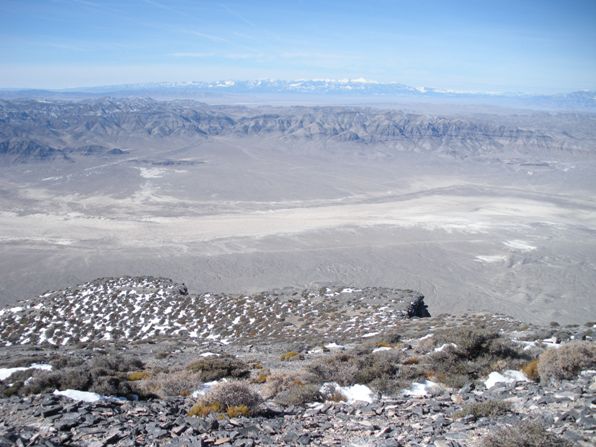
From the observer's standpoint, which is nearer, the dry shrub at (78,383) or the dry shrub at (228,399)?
the dry shrub at (228,399)

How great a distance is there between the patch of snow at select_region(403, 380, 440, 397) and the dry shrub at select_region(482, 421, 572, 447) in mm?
3182

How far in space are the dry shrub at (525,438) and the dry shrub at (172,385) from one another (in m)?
6.08

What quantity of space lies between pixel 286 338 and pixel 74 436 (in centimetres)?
1322

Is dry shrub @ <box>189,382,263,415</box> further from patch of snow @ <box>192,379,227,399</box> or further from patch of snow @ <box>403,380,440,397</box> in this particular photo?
patch of snow @ <box>403,380,440,397</box>

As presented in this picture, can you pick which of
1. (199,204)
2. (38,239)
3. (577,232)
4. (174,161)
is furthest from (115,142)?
(577,232)

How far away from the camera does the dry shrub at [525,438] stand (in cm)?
531

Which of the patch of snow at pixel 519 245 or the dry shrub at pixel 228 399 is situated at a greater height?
the dry shrub at pixel 228 399

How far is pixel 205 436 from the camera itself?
6516mm

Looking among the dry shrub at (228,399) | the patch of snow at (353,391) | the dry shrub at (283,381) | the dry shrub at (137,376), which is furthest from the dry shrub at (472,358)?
the dry shrub at (137,376)

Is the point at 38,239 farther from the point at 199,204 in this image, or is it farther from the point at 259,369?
the point at 259,369

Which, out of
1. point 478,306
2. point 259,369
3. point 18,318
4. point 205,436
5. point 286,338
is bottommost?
point 478,306

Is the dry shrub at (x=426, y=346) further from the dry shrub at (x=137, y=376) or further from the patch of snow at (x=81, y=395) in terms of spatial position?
the patch of snow at (x=81, y=395)

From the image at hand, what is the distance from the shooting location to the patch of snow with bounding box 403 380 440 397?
8810 mm

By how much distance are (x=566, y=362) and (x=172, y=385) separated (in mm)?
7966
